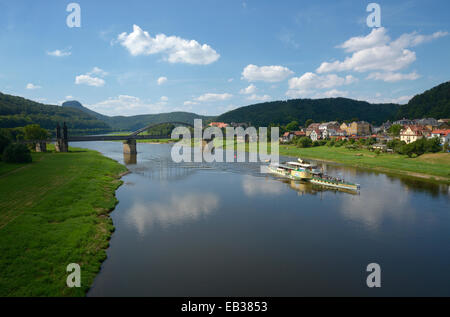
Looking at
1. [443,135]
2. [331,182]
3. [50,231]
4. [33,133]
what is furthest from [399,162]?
[33,133]

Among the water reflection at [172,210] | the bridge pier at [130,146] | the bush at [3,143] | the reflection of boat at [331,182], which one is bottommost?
the water reflection at [172,210]

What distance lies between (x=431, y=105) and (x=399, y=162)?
106 metres

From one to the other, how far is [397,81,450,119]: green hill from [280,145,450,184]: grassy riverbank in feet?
275

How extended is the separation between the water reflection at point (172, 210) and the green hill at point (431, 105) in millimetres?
128441

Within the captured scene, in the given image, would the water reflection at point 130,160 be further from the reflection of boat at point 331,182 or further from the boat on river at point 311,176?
the reflection of boat at point 331,182

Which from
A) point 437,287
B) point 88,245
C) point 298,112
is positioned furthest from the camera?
point 298,112

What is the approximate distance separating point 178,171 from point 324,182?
82.4 ft

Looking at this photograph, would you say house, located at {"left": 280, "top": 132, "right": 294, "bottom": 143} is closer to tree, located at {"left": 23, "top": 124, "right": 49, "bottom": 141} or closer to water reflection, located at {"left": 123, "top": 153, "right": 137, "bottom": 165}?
water reflection, located at {"left": 123, "top": 153, "right": 137, "bottom": 165}

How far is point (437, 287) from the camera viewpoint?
1298cm

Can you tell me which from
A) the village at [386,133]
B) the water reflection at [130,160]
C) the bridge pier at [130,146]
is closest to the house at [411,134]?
the village at [386,133]

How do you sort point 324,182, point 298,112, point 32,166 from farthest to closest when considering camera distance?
point 298,112 < point 32,166 < point 324,182

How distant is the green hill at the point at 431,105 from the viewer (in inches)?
4500
